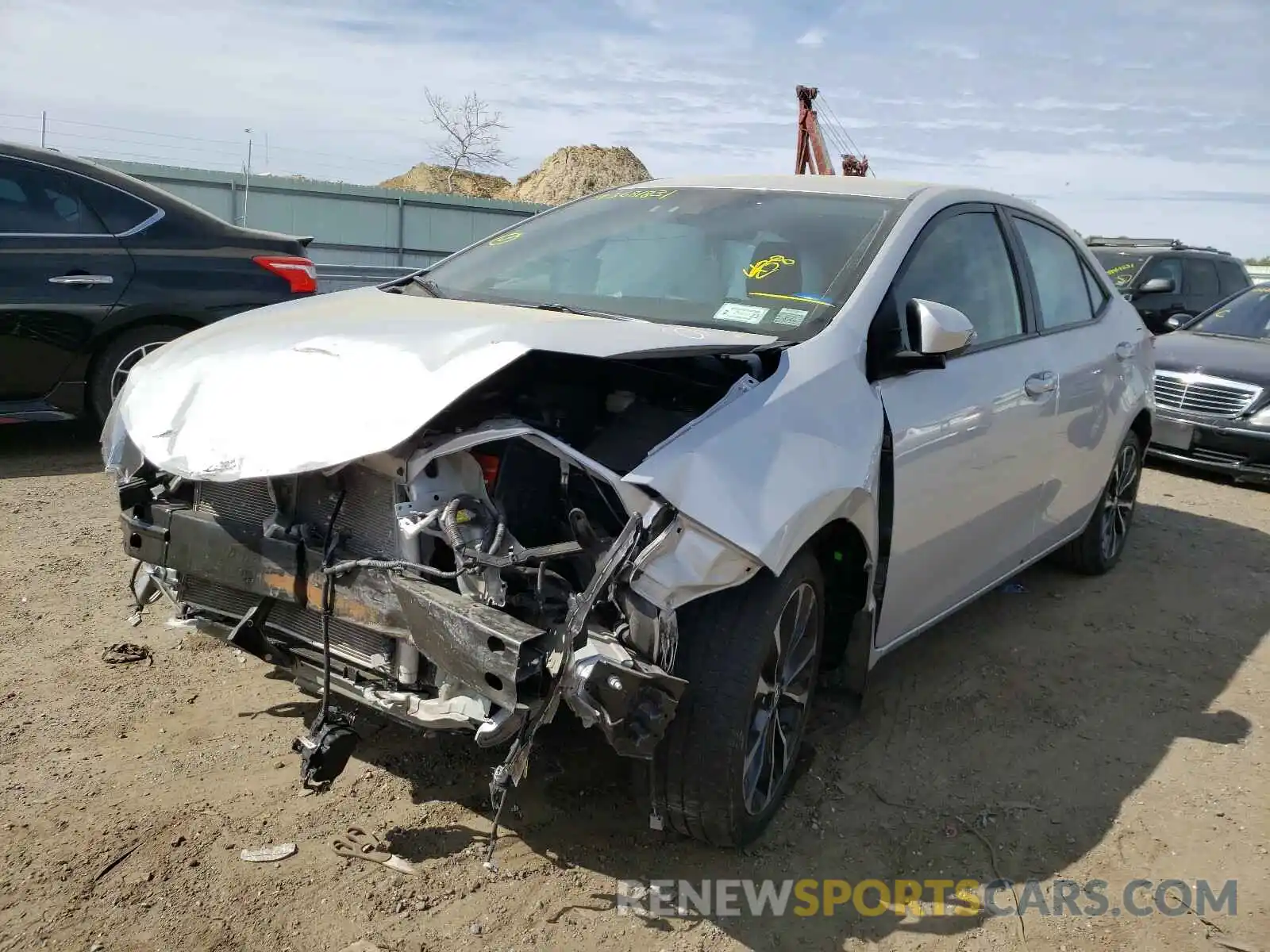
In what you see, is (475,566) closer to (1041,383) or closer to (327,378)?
(327,378)

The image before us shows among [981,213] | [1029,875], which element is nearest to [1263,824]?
[1029,875]

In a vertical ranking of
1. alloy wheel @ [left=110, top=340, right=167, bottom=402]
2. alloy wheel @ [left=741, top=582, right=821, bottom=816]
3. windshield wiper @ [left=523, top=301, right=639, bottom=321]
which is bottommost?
alloy wheel @ [left=741, top=582, right=821, bottom=816]

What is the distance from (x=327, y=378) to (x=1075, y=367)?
326cm

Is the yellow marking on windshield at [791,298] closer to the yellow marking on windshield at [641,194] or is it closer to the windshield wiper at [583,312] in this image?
the windshield wiper at [583,312]

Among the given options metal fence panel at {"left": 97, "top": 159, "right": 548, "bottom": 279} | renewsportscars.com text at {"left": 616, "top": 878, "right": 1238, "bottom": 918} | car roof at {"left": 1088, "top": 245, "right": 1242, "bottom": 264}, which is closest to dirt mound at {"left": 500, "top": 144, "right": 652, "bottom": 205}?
metal fence panel at {"left": 97, "top": 159, "right": 548, "bottom": 279}

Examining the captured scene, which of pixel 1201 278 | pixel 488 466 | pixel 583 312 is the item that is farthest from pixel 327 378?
pixel 1201 278

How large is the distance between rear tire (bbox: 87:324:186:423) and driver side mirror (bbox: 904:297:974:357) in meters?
A: 4.63

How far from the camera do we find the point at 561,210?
4.50m

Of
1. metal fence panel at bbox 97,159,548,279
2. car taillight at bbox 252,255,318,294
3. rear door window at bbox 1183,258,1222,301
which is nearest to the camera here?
car taillight at bbox 252,255,318,294

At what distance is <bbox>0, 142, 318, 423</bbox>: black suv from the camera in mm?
5988

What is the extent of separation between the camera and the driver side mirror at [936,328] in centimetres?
326

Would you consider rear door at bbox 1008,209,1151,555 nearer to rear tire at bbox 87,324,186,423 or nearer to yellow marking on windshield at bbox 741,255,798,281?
yellow marking on windshield at bbox 741,255,798,281

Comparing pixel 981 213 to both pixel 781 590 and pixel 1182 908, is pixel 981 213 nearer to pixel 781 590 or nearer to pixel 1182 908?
pixel 781 590

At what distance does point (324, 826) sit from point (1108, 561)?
4384 millimetres
